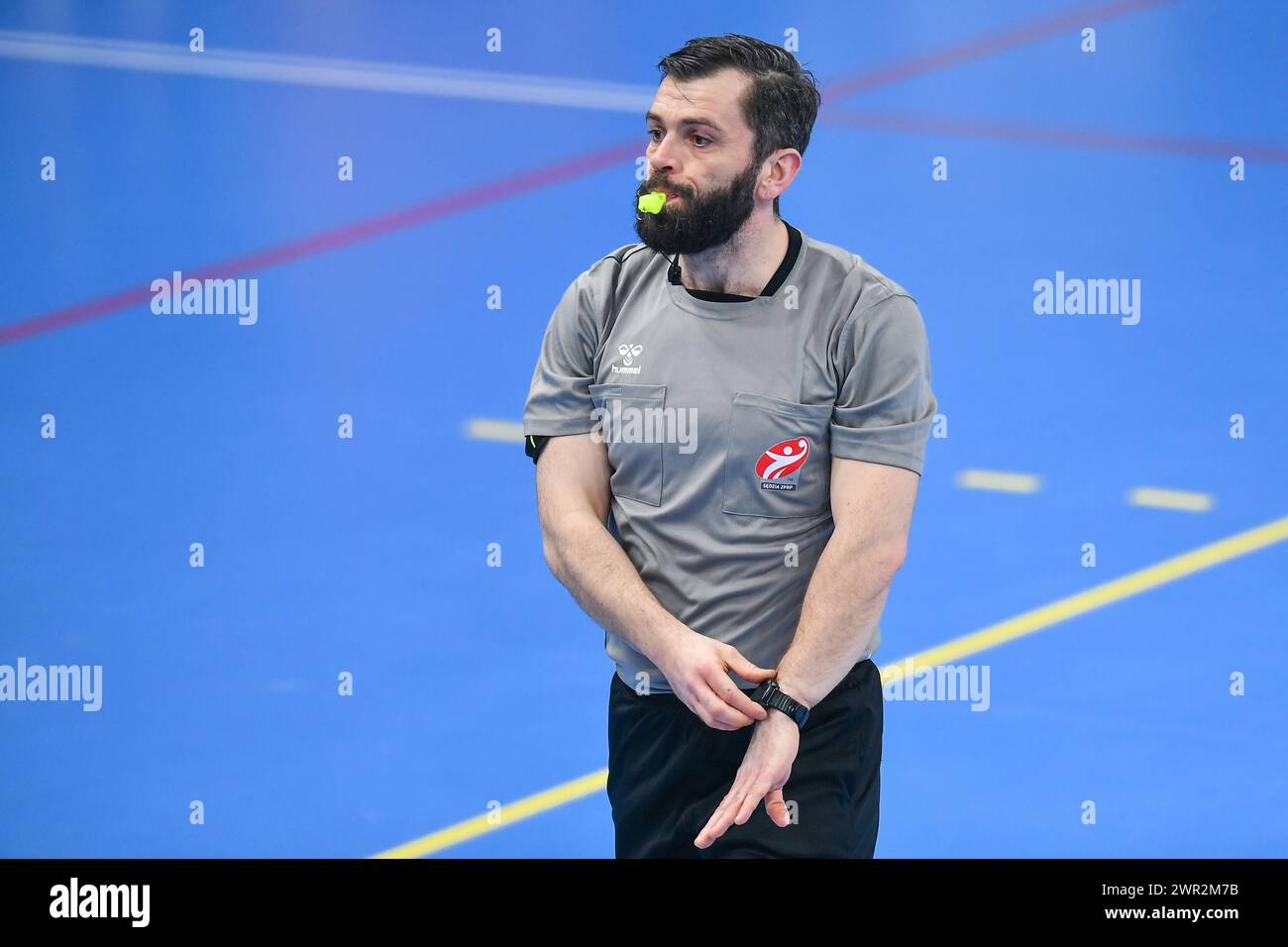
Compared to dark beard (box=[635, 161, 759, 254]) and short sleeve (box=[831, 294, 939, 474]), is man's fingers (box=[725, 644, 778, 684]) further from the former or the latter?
dark beard (box=[635, 161, 759, 254])

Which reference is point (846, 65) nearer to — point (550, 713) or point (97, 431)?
point (550, 713)

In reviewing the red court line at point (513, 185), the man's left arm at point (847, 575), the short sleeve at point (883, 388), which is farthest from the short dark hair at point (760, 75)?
the red court line at point (513, 185)

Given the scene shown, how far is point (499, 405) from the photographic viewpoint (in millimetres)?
4695

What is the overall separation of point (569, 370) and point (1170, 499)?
8.79ft

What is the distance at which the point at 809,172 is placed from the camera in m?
4.79

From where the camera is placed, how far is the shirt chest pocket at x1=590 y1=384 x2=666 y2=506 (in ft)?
8.05

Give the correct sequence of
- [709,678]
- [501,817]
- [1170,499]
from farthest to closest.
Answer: [1170,499] < [501,817] < [709,678]

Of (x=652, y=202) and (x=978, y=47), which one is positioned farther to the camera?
(x=978, y=47)

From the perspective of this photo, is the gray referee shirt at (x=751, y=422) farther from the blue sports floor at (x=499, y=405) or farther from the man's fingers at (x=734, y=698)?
the blue sports floor at (x=499, y=405)

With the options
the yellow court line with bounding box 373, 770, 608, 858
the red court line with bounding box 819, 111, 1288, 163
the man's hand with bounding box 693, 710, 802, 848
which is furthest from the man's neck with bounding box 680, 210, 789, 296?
the red court line with bounding box 819, 111, 1288, 163

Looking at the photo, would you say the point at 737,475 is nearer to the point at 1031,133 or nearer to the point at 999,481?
the point at 999,481

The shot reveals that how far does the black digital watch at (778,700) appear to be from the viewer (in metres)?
2.36

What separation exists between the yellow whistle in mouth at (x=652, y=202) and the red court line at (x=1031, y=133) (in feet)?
8.32

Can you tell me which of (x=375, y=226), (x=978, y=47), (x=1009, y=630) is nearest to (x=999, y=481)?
(x=1009, y=630)
